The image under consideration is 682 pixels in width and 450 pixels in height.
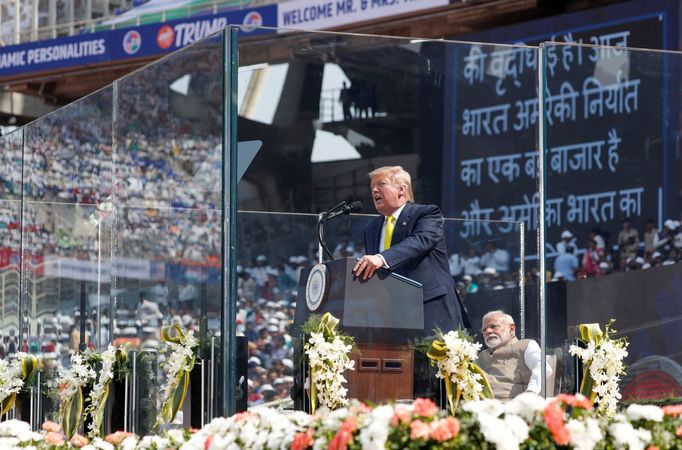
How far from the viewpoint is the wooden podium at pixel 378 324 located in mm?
5918

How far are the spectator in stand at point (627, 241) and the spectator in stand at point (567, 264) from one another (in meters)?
0.23

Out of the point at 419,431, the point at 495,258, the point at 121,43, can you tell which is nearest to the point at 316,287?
the point at 495,258

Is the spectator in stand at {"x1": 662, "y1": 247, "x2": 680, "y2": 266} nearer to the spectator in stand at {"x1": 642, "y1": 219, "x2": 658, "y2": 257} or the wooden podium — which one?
the spectator in stand at {"x1": 642, "y1": 219, "x2": 658, "y2": 257}

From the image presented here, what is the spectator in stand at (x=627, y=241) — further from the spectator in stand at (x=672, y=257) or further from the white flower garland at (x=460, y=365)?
the white flower garland at (x=460, y=365)

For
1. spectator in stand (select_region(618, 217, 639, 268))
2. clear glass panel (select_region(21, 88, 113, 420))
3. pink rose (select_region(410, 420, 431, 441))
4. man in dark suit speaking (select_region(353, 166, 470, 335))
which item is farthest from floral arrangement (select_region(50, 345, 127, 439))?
pink rose (select_region(410, 420, 431, 441))

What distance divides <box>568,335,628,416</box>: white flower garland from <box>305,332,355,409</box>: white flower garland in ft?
3.43

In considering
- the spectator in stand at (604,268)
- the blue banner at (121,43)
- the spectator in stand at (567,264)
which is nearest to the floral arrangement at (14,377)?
the spectator in stand at (567,264)

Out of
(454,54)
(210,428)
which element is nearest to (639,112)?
(454,54)

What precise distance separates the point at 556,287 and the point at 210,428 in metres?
1.89

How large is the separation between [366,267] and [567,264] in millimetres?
1270

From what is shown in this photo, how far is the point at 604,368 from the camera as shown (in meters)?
5.95

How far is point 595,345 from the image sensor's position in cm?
596

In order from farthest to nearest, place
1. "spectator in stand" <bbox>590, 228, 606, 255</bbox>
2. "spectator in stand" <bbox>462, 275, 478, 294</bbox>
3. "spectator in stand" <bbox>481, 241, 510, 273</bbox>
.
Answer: "spectator in stand" <bbox>462, 275, 478, 294</bbox>, "spectator in stand" <bbox>481, 241, 510, 273</bbox>, "spectator in stand" <bbox>590, 228, 606, 255</bbox>

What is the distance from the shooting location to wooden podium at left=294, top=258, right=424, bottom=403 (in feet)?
19.4
